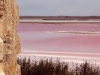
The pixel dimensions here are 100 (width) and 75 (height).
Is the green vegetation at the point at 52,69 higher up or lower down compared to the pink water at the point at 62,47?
higher up

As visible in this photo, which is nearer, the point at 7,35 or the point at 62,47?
the point at 7,35

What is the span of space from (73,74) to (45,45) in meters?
8.27

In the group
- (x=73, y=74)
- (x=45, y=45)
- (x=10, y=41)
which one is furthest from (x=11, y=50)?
(x=45, y=45)

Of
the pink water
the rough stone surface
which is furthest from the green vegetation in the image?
the rough stone surface

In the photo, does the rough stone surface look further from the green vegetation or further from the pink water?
the pink water

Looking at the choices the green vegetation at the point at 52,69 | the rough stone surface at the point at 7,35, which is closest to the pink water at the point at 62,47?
the green vegetation at the point at 52,69

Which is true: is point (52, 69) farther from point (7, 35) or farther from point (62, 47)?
point (62, 47)

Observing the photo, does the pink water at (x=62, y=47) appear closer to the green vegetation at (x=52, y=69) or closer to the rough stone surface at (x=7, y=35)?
the green vegetation at (x=52, y=69)

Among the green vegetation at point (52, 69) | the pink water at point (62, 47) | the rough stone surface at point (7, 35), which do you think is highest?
the rough stone surface at point (7, 35)

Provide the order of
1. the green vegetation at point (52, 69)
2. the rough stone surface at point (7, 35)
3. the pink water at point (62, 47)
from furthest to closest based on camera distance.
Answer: the pink water at point (62, 47) < the green vegetation at point (52, 69) < the rough stone surface at point (7, 35)

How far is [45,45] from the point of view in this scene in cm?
1616

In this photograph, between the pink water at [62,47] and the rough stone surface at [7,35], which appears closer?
the rough stone surface at [7,35]

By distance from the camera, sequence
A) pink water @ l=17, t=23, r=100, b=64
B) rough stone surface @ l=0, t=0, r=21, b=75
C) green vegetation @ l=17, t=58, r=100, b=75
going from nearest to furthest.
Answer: rough stone surface @ l=0, t=0, r=21, b=75, green vegetation @ l=17, t=58, r=100, b=75, pink water @ l=17, t=23, r=100, b=64

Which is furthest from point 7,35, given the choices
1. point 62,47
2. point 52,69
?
point 62,47
